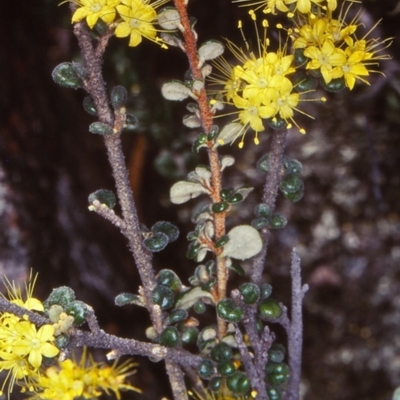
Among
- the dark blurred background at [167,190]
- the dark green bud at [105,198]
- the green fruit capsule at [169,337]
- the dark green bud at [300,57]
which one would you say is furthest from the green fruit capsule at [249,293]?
the dark blurred background at [167,190]

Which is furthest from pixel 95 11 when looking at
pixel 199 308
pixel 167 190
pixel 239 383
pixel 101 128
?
pixel 167 190

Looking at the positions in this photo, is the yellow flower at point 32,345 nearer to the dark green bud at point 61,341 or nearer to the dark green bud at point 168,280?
the dark green bud at point 61,341

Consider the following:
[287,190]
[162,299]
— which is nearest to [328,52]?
[287,190]

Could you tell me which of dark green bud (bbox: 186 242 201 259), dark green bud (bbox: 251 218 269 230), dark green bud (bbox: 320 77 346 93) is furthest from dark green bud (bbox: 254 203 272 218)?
dark green bud (bbox: 320 77 346 93)

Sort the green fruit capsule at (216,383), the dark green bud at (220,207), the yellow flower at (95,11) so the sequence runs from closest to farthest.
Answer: the yellow flower at (95,11) → the dark green bud at (220,207) → the green fruit capsule at (216,383)

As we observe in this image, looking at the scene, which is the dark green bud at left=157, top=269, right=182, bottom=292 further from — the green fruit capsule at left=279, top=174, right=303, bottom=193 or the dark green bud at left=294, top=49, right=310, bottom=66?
the dark green bud at left=294, top=49, right=310, bottom=66

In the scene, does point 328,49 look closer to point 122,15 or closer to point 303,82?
point 303,82

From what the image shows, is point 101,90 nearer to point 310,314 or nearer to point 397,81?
point 397,81
